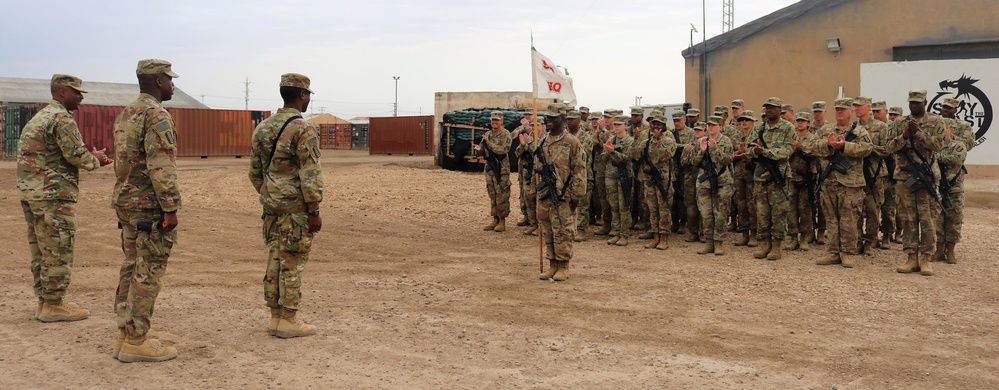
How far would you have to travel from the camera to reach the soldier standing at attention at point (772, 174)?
10008 millimetres

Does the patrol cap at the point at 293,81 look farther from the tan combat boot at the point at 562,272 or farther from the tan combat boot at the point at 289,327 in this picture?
the tan combat boot at the point at 562,272

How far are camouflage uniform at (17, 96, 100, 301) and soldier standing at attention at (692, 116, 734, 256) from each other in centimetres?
730

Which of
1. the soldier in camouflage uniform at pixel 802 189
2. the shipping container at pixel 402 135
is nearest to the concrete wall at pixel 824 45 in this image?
the soldier in camouflage uniform at pixel 802 189

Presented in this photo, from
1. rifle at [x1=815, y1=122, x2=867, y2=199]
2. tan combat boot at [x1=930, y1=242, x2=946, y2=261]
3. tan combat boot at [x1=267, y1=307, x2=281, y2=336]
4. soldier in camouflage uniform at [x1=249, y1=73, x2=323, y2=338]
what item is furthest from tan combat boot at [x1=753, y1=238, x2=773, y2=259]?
tan combat boot at [x1=267, y1=307, x2=281, y2=336]

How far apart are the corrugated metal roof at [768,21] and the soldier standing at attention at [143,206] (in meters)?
17.7

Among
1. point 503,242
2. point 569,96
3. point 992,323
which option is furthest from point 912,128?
point 503,242

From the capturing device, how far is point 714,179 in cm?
1053

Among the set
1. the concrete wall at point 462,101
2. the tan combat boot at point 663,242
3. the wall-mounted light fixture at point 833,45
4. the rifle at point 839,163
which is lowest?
the tan combat boot at point 663,242

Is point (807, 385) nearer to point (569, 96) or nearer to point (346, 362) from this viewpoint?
point (346, 362)

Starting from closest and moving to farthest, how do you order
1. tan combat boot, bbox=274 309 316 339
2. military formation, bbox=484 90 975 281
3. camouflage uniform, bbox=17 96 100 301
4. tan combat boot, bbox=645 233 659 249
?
1. tan combat boot, bbox=274 309 316 339
2. camouflage uniform, bbox=17 96 100 301
3. military formation, bbox=484 90 975 281
4. tan combat boot, bbox=645 233 659 249

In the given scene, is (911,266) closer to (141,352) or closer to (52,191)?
(141,352)

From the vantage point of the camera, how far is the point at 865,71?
1859 centimetres

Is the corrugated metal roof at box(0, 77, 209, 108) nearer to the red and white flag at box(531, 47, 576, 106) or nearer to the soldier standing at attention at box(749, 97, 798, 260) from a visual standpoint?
the red and white flag at box(531, 47, 576, 106)

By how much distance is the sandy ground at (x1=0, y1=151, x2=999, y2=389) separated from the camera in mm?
5316
